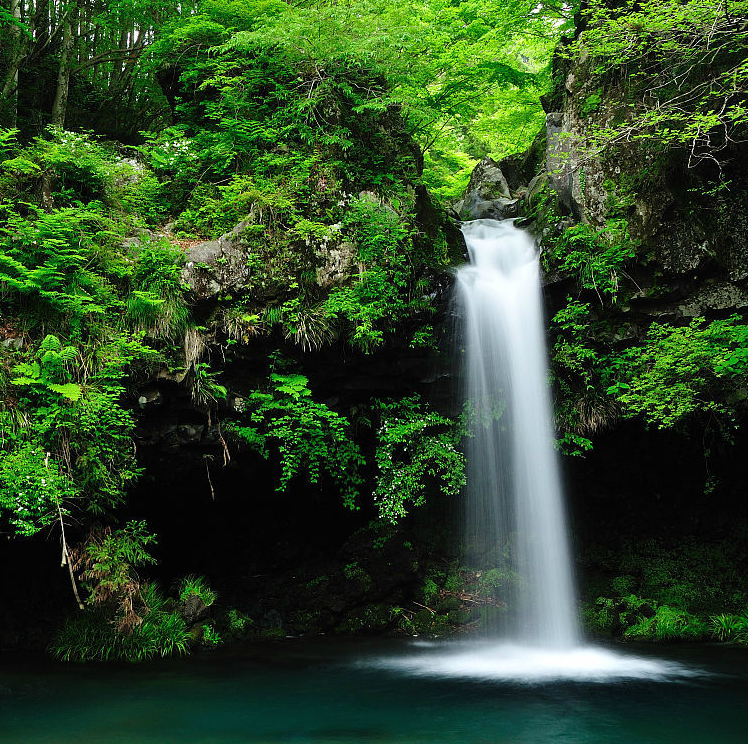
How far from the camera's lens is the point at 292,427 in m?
7.88

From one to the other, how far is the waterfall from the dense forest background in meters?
0.32

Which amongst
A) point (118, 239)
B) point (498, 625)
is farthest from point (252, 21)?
point (498, 625)

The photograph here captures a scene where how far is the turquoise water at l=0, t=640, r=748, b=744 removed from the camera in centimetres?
483

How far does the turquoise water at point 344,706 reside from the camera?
4828mm

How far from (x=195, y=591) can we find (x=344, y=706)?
3491 mm

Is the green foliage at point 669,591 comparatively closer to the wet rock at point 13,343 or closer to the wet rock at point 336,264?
the wet rock at point 336,264

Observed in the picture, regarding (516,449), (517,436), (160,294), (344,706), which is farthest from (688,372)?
(160,294)

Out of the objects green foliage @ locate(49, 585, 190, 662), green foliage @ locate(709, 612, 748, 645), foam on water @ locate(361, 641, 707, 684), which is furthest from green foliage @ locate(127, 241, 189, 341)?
green foliage @ locate(709, 612, 748, 645)

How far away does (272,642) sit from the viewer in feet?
28.2

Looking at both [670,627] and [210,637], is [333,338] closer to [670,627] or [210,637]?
[210,637]

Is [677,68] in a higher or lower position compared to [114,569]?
higher

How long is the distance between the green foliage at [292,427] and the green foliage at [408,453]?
679 mm

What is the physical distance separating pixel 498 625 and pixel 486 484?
214cm

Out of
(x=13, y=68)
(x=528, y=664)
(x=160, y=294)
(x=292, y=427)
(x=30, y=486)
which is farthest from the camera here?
(x=13, y=68)
